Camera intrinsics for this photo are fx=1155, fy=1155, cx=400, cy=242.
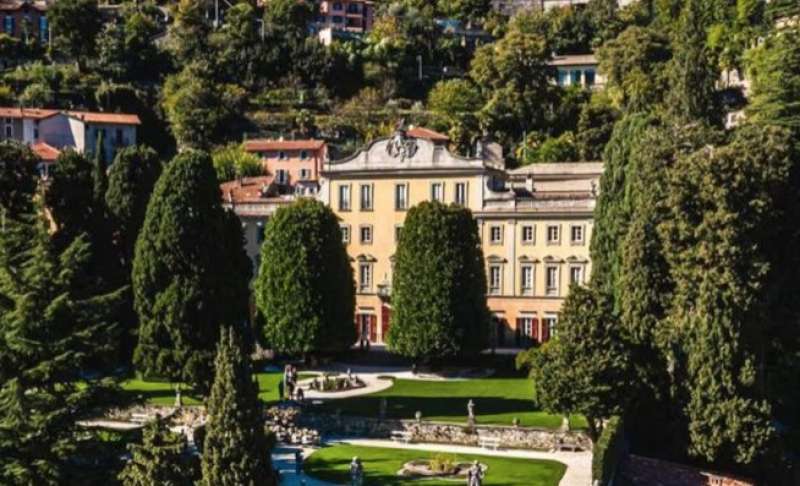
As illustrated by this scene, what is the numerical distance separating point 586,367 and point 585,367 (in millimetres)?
32

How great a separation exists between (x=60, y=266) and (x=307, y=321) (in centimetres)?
2063

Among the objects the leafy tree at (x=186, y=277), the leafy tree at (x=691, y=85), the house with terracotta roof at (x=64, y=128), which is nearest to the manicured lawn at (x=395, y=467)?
the leafy tree at (x=186, y=277)

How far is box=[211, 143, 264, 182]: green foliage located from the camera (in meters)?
87.6

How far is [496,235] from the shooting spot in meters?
59.7

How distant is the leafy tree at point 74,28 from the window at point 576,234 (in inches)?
2727

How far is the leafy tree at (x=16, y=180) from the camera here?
5094 centimetres

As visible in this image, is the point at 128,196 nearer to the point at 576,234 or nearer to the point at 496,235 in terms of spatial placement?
the point at 496,235

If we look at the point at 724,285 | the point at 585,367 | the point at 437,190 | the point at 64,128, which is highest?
the point at 64,128

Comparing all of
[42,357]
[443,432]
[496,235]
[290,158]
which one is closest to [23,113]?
[290,158]

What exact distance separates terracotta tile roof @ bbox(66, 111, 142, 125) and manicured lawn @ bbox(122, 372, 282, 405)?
50.9m

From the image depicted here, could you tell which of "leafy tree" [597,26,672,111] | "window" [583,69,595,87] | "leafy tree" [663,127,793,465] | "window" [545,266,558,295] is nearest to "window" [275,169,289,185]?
"leafy tree" [597,26,672,111]

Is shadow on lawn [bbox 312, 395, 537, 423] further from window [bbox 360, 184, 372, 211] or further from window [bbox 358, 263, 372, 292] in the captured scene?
window [bbox 360, 184, 372, 211]

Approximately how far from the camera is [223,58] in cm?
11400

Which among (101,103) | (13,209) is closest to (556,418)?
(13,209)
